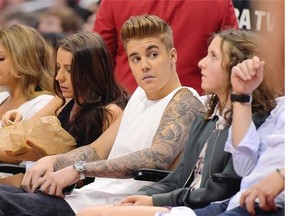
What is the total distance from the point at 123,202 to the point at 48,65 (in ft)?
4.95

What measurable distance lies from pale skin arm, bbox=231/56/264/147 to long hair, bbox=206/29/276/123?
116 millimetres

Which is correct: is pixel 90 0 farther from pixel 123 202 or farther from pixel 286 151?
pixel 286 151

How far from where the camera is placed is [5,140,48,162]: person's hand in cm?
394

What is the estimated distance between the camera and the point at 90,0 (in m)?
5.12

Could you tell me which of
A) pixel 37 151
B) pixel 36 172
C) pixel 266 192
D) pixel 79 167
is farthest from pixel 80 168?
pixel 266 192

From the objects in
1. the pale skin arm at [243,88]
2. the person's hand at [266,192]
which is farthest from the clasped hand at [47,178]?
the person's hand at [266,192]

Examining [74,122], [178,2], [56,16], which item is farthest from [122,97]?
[56,16]

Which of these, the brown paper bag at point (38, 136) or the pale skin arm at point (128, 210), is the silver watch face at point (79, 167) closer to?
the brown paper bag at point (38, 136)

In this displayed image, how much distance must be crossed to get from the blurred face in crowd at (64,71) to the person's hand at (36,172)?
433mm

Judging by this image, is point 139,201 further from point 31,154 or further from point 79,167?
point 31,154

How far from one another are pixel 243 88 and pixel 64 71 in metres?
1.24

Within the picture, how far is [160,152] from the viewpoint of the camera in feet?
11.7

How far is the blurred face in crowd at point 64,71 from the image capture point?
13.3 feet

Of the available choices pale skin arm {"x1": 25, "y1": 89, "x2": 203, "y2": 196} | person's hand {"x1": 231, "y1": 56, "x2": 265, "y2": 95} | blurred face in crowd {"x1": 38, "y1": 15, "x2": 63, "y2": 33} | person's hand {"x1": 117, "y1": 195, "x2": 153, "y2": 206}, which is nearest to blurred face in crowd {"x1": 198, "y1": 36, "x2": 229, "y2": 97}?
person's hand {"x1": 231, "y1": 56, "x2": 265, "y2": 95}
